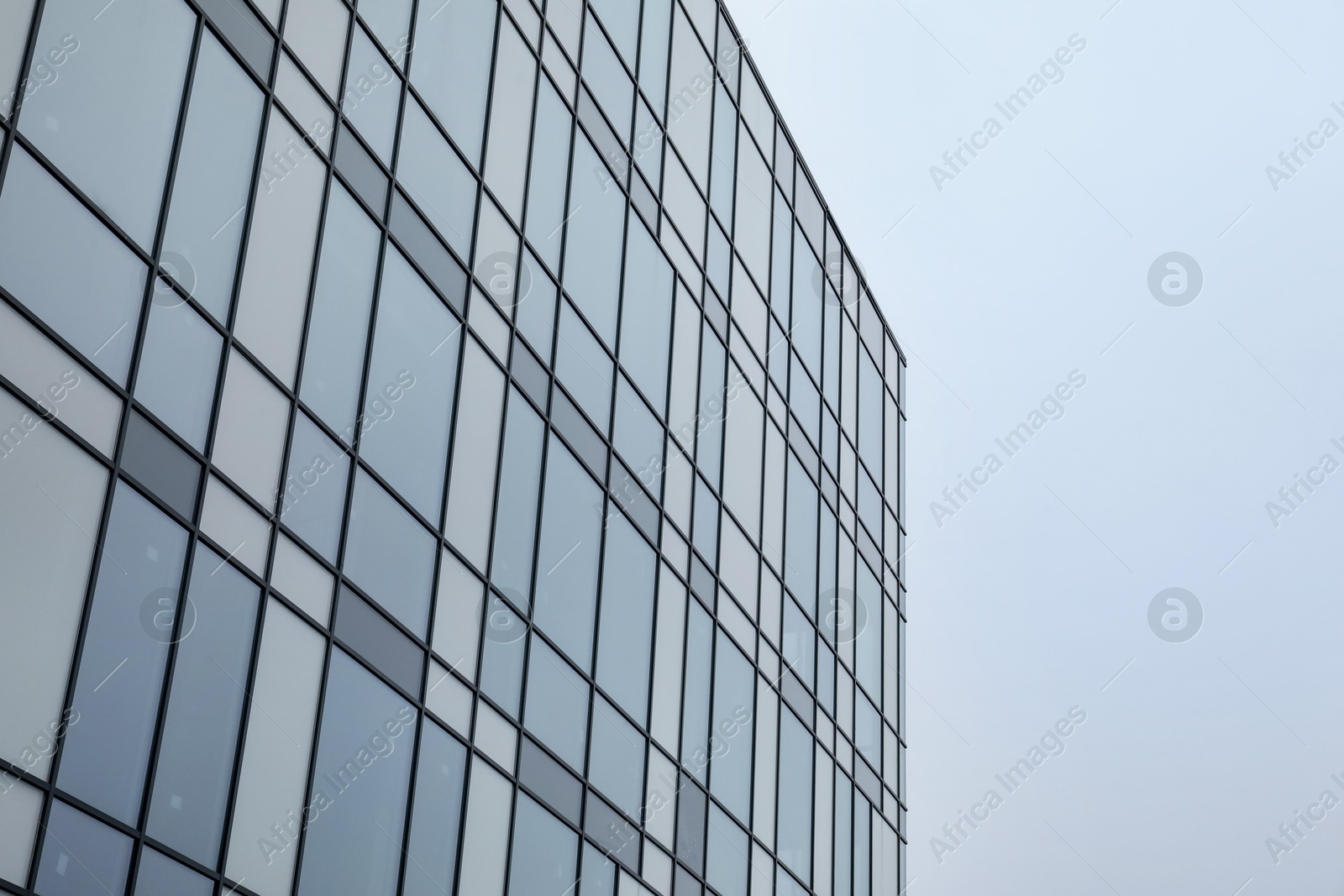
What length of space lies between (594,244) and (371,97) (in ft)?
17.8

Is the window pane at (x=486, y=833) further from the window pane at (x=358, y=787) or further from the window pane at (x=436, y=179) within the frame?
the window pane at (x=436, y=179)

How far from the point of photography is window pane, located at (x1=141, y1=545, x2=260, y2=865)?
1087 cm

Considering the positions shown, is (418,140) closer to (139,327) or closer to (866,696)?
(139,327)

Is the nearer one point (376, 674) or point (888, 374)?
point (376, 674)

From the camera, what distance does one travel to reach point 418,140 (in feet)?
51.6

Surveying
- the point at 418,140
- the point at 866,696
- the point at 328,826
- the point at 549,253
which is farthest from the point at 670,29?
the point at 328,826

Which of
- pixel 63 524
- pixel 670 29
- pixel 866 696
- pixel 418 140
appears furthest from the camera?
pixel 866 696

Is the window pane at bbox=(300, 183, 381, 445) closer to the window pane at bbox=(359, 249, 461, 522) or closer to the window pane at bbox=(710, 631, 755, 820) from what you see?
the window pane at bbox=(359, 249, 461, 522)

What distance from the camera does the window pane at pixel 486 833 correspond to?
14.9 meters

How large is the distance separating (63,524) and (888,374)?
26693mm

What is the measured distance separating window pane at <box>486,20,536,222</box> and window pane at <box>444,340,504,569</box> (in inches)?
94.6

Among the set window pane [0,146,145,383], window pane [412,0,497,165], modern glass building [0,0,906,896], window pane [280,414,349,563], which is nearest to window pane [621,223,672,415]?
modern glass building [0,0,906,896]

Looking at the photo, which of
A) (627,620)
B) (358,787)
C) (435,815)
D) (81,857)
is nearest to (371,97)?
(358,787)

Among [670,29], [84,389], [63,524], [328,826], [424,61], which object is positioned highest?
[670,29]
